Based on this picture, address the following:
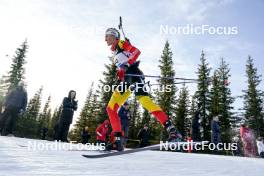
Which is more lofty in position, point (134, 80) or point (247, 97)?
point (247, 97)

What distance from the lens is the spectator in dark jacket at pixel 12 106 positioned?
961 centimetres

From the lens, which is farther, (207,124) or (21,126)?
(21,126)

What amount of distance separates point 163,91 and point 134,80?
3109 cm

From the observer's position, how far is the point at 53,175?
2.12 m

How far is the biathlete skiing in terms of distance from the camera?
4.98 m

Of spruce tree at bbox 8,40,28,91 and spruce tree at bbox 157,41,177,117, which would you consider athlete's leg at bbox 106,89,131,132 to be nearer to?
spruce tree at bbox 157,41,177,117

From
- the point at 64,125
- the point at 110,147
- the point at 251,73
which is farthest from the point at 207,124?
the point at 110,147

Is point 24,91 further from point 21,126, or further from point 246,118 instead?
point 21,126

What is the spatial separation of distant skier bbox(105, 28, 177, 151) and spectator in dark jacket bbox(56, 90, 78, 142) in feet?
17.7

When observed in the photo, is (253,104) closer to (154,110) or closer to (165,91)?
(165,91)

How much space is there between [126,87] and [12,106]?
6.11 metres

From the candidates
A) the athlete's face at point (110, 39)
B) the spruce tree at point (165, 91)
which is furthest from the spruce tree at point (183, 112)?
the athlete's face at point (110, 39)

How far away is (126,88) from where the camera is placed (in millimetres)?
5176

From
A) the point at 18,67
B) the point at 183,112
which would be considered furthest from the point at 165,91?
the point at 18,67
